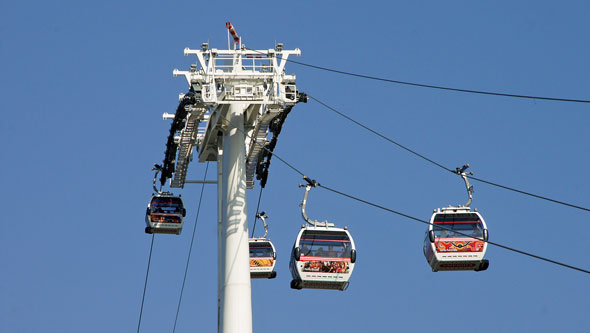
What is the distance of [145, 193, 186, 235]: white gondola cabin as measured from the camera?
4603cm

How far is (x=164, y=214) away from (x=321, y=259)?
9.77 meters

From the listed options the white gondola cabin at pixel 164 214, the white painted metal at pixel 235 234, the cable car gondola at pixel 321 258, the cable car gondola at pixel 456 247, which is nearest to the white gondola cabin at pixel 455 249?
the cable car gondola at pixel 456 247

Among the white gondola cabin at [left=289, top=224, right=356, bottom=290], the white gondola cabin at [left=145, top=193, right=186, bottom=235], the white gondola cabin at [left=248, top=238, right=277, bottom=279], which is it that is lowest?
the white gondola cabin at [left=289, top=224, right=356, bottom=290]

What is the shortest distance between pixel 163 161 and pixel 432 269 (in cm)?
998

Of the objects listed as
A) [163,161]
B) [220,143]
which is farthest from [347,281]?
[163,161]

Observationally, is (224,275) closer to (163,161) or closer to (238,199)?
(238,199)

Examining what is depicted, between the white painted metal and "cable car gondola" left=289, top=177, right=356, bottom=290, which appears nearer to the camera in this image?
the white painted metal

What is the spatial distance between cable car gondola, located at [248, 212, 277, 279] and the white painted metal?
882 cm

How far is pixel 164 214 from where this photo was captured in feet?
151

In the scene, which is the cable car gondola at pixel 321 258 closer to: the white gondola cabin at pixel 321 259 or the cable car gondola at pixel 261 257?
the white gondola cabin at pixel 321 259

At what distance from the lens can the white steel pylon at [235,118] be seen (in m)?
35.4

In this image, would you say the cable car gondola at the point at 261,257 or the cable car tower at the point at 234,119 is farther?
the cable car gondola at the point at 261,257

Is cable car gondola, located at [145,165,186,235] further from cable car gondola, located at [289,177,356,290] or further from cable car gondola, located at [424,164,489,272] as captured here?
cable car gondola, located at [424,164,489,272]

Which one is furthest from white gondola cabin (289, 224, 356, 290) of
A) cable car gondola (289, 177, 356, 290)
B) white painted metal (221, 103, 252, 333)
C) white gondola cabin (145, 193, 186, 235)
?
white gondola cabin (145, 193, 186, 235)
